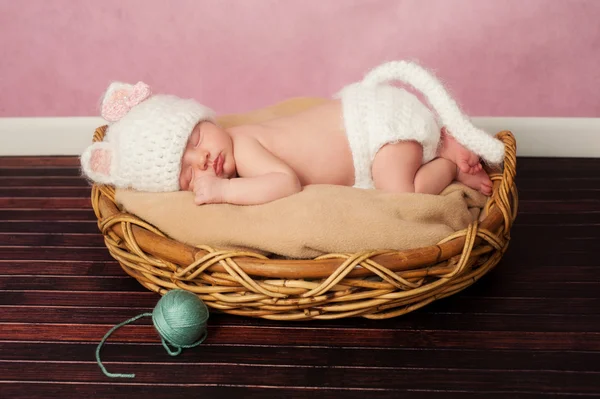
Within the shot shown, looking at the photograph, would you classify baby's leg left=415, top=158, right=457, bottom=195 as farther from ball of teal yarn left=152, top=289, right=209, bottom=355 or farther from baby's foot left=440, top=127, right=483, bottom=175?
ball of teal yarn left=152, top=289, right=209, bottom=355

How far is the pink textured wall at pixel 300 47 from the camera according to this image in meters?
1.98

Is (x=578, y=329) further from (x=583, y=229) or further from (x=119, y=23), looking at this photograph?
(x=119, y=23)

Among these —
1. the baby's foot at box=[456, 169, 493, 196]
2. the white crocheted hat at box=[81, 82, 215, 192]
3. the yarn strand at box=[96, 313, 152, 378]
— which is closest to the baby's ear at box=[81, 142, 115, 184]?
the white crocheted hat at box=[81, 82, 215, 192]

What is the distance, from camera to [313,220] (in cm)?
127

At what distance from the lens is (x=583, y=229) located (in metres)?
1.65

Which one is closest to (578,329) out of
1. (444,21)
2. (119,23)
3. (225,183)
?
(225,183)

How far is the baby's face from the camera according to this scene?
1441 mm

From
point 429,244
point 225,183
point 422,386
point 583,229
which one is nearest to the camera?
point 422,386

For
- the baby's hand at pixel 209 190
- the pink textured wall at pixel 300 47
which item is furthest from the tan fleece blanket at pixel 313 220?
the pink textured wall at pixel 300 47

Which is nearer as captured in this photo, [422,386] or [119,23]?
[422,386]

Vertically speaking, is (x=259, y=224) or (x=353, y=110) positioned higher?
(x=353, y=110)

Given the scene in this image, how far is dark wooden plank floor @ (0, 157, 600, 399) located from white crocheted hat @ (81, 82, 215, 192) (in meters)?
Result: 0.23

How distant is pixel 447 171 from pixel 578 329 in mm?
430

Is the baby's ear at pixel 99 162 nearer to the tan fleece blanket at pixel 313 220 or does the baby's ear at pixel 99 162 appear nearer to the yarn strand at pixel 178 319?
the tan fleece blanket at pixel 313 220
